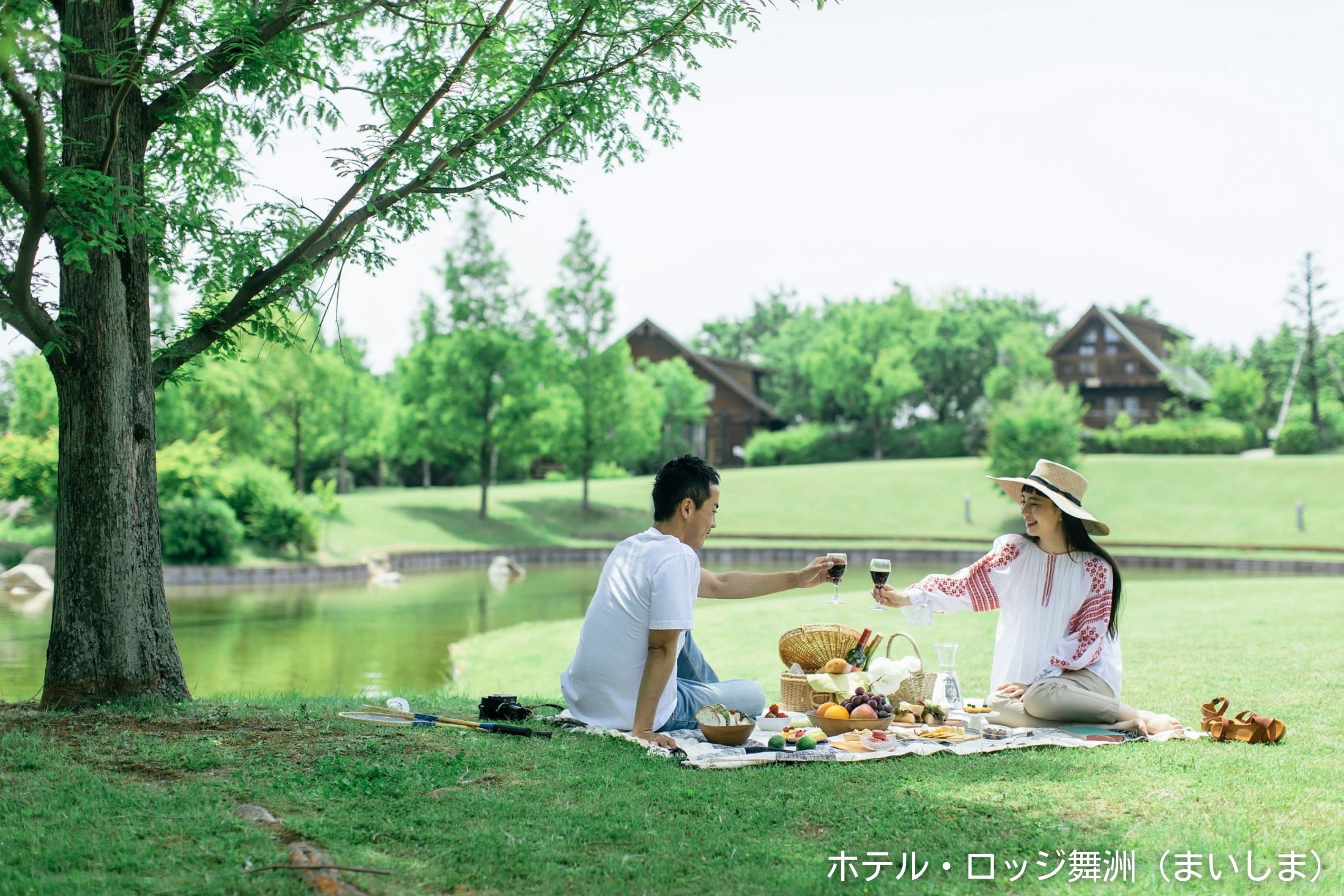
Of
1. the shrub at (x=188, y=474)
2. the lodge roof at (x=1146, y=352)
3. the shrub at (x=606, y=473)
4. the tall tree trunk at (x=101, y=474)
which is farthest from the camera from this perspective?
the lodge roof at (x=1146, y=352)

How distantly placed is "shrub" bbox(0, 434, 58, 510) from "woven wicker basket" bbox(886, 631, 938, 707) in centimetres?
2266

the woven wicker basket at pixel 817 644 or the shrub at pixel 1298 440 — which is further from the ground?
the shrub at pixel 1298 440

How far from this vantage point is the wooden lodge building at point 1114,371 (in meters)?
57.7

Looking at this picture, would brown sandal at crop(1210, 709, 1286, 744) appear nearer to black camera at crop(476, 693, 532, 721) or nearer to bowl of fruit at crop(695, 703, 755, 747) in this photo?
bowl of fruit at crop(695, 703, 755, 747)

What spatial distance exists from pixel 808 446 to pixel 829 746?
50506mm

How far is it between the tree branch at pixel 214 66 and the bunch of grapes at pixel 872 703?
4.92m

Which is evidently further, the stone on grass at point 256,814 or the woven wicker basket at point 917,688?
the woven wicker basket at point 917,688

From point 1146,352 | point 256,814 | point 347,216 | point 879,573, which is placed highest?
point 1146,352

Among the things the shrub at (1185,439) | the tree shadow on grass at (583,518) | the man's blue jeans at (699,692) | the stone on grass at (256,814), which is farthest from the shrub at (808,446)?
the stone on grass at (256,814)

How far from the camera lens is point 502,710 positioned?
611cm

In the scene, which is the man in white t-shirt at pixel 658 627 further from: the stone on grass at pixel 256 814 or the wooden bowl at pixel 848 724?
the stone on grass at pixel 256 814

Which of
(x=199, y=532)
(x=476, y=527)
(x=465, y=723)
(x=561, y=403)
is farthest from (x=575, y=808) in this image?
(x=561, y=403)

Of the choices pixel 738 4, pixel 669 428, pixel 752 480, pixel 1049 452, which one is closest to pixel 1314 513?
pixel 1049 452

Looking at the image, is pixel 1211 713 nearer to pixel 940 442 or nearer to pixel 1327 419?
pixel 940 442
